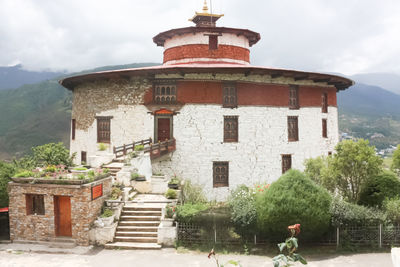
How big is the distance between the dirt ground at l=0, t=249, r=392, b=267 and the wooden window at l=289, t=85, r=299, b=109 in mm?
12356

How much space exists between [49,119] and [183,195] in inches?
4166

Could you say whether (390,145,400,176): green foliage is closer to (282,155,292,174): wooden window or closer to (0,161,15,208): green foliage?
(282,155,292,174): wooden window

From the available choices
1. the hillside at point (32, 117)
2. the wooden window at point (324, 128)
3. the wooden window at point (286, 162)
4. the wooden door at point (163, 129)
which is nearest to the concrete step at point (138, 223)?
the wooden door at point (163, 129)

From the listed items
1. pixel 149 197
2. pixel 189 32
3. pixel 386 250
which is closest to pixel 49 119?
pixel 189 32

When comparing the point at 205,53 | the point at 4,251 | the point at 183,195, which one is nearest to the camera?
the point at 4,251

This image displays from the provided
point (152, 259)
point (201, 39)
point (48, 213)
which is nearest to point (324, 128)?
point (201, 39)

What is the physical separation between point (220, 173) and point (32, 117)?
375 feet

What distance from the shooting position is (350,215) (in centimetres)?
1323

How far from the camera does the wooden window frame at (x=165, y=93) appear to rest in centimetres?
2139

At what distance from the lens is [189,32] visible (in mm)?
25469

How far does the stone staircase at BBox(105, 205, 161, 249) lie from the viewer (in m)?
13.6

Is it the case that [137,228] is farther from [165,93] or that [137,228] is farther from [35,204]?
[165,93]

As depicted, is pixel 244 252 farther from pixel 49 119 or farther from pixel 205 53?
pixel 49 119

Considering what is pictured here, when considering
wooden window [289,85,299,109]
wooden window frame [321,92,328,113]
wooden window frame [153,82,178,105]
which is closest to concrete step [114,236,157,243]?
wooden window frame [153,82,178,105]
